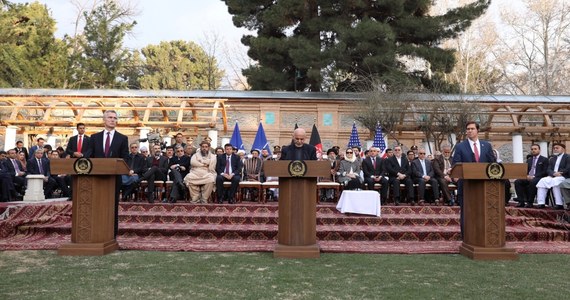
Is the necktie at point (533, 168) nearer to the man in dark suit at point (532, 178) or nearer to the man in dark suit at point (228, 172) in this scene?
the man in dark suit at point (532, 178)

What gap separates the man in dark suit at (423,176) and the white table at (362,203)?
6.85 ft

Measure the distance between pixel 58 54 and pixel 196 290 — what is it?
24.5 metres

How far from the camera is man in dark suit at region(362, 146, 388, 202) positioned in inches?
403

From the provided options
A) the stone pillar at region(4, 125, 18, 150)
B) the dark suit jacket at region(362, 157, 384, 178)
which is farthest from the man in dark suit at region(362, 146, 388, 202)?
the stone pillar at region(4, 125, 18, 150)

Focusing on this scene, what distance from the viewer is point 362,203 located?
855 centimetres

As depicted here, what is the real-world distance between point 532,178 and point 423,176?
2361 millimetres

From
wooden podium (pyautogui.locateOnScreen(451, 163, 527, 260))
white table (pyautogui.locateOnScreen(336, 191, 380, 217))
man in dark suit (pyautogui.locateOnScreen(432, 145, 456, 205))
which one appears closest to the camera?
wooden podium (pyautogui.locateOnScreen(451, 163, 527, 260))

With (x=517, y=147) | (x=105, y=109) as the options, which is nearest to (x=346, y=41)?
(x=517, y=147)

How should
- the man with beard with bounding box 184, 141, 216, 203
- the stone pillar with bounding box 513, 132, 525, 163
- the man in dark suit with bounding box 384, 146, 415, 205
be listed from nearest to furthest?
the man with beard with bounding box 184, 141, 216, 203, the man in dark suit with bounding box 384, 146, 415, 205, the stone pillar with bounding box 513, 132, 525, 163

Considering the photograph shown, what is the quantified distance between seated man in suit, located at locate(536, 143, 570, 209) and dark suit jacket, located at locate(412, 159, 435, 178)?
7.43 feet

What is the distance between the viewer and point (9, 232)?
7215mm

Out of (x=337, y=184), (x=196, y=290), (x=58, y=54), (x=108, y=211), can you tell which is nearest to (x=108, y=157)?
(x=108, y=211)

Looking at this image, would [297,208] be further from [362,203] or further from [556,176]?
[556,176]

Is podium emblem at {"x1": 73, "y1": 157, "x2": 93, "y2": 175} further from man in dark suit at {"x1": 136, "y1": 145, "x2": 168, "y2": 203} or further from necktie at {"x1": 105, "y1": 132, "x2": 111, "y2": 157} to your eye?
man in dark suit at {"x1": 136, "y1": 145, "x2": 168, "y2": 203}
